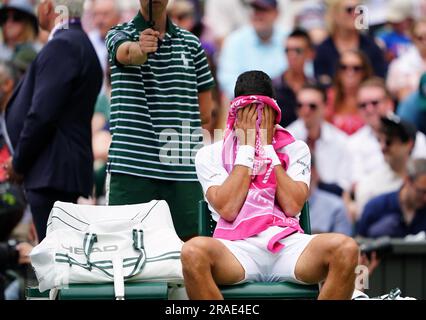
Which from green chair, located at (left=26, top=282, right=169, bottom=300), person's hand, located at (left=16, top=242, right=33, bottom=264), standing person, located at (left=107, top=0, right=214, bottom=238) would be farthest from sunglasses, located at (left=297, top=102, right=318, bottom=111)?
green chair, located at (left=26, top=282, right=169, bottom=300)

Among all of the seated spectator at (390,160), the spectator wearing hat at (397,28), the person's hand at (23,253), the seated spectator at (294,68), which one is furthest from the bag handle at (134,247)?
the spectator wearing hat at (397,28)

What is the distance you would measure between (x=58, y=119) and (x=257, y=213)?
1733 mm

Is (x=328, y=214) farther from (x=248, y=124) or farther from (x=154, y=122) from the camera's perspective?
(x=248, y=124)

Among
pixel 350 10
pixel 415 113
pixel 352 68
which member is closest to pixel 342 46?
pixel 350 10

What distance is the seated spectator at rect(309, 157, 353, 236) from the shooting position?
10.4m

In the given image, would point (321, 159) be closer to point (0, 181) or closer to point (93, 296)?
point (0, 181)

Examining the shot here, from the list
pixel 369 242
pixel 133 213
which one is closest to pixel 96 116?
pixel 369 242

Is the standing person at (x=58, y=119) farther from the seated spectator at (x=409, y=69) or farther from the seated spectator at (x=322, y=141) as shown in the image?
the seated spectator at (x=409, y=69)

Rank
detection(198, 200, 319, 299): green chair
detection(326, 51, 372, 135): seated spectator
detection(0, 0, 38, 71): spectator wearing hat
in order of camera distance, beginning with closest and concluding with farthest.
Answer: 1. detection(198, 200, 319, 299): green chair
2. detection(326, 51, 372, 135): seated spectator
3. detection(0, 0, 38, 71): spectator wearing hat

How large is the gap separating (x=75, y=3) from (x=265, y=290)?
2.45 meters

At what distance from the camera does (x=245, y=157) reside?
686 centimetres

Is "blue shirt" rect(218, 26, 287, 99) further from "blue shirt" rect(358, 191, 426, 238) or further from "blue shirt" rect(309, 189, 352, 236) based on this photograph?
"blue shirt" rect(358, 191, 426, 238)

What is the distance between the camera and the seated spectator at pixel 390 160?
36.0 ft

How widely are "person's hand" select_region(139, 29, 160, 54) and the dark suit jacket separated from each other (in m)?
0.87
